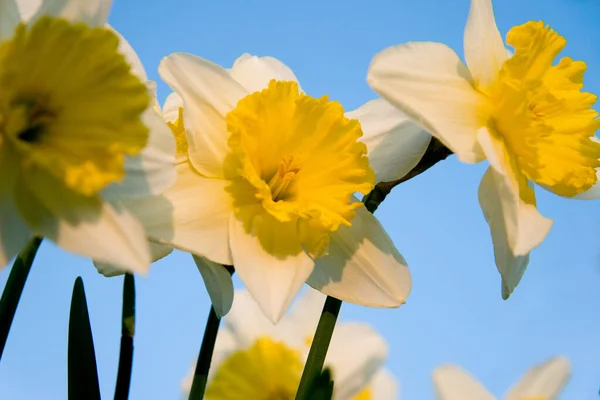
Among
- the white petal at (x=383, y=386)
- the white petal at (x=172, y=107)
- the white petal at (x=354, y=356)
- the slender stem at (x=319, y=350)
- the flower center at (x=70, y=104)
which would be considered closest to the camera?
the flower center at (x=70, y=104)

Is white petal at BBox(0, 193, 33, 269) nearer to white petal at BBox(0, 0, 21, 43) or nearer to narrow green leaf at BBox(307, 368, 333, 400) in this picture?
white petal at BBox(0, 0, 21, 43)

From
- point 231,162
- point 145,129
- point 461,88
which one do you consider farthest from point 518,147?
point 145,129

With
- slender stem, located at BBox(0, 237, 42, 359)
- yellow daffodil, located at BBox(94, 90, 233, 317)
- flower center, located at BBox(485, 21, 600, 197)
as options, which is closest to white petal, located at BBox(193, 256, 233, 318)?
yellow daffodil, located at BBox(94, 90, 233, 317)

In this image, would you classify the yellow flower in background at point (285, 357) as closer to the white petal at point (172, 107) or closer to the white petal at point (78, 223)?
the white petal at point (172, 107)

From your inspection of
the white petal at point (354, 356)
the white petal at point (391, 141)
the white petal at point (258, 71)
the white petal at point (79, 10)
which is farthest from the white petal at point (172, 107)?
the white petal at point (354, 356)

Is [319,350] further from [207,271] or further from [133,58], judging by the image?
[133,58]

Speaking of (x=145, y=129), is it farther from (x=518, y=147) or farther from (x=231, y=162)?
(x=518, y=147)

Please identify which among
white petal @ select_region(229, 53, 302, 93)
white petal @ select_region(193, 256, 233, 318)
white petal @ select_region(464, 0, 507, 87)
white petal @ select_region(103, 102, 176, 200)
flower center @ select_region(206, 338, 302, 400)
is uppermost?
white petal @ select_region(464, 0, 507, 87)
